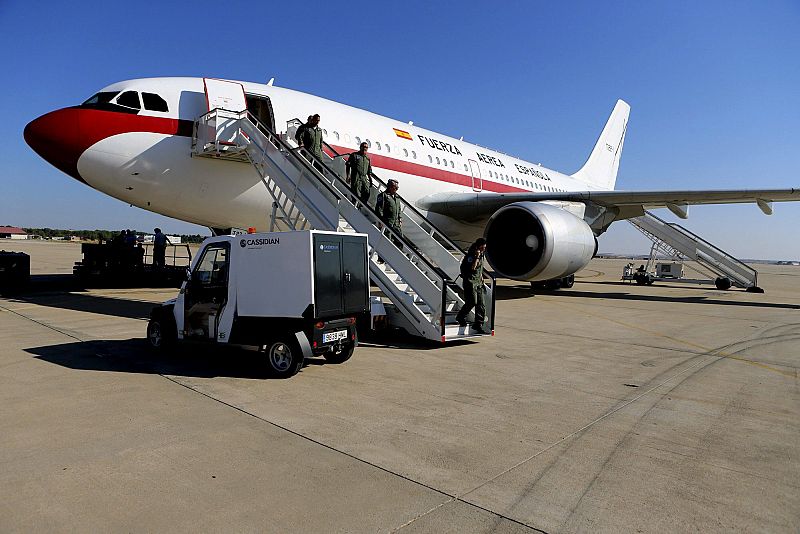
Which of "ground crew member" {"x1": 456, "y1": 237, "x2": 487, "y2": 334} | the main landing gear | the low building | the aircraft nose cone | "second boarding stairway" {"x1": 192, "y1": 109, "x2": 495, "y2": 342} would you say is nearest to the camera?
"second boarding stairway" {"x1": 192, "y1": 109, "x2": 495, "y2": 342}

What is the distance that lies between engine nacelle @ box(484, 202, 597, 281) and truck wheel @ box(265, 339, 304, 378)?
280 inches

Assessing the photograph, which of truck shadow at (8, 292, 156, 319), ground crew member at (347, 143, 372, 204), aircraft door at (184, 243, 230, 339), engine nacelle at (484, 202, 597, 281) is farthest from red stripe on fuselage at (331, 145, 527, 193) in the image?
aircraft door at (184, 243, 230, 339)

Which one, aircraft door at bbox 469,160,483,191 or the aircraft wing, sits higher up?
aircraft door at bbox 469,160,483,191

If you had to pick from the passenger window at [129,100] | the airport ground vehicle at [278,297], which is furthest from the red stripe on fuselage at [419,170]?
the airport ground vehicle at [278,297]

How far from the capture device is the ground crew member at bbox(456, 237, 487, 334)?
813 cm

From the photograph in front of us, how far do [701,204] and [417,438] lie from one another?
48.7 feet

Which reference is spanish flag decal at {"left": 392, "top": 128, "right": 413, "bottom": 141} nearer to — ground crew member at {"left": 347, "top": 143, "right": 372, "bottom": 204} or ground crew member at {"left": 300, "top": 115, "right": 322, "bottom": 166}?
ground crew member at {"left": 300, "top": 115, "right": 322, "bottom": 166}

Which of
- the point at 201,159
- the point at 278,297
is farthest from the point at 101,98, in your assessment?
the point at 278,297

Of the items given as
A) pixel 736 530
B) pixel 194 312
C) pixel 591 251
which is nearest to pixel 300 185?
pixel 194 312

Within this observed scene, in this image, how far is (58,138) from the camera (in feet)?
30.3

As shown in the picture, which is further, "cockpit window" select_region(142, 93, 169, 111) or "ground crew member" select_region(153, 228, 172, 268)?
"ground crew member" select_region(153, 228, 172, 268)

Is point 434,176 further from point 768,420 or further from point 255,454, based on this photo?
point 255,454

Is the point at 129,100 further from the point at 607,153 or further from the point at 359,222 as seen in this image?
the point at 607,153

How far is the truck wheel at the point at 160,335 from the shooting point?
22.1 feet
